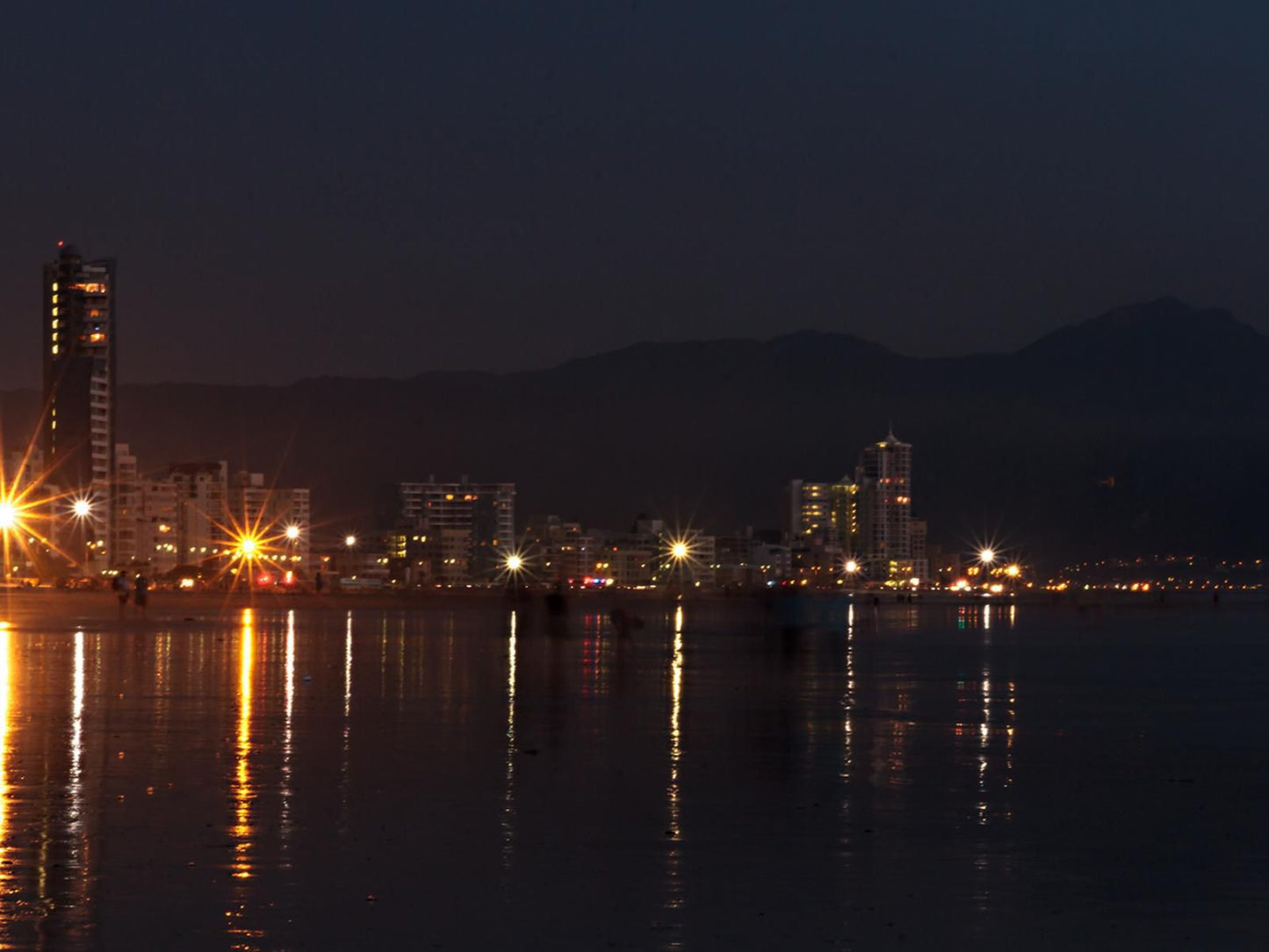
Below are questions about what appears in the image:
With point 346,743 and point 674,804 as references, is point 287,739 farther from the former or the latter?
point 674,804

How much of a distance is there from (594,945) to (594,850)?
3543 millimetres

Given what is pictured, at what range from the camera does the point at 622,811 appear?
17.0 metres

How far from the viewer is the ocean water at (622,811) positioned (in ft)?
39.1

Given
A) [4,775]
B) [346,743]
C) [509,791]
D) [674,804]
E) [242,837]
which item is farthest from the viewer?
[346,743]

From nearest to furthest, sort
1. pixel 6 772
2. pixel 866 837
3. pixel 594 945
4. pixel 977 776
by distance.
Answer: pixel 594 945 < pixel 866 837 < pixel 6 772 < pixel 977 776

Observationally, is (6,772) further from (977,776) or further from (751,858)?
(977,776)

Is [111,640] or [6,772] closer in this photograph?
[6,772]

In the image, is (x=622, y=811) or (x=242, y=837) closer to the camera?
(x=242, y=837)

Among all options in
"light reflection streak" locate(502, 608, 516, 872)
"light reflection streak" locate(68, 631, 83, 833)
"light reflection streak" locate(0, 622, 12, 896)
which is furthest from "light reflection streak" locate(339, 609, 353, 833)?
"light reflection streak" locate(0, 622, 12, 896)

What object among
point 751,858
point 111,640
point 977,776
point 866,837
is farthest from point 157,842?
point 111,640

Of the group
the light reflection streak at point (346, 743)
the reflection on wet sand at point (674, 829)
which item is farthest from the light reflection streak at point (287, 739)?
the reflection on wet sand at point (674, 829)

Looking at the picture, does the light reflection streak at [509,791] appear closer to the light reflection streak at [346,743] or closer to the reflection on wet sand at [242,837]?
the light reflection streak at [346,743]

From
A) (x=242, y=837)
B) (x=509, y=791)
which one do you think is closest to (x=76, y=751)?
(x=509, y=791)

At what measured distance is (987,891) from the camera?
13055 mm
